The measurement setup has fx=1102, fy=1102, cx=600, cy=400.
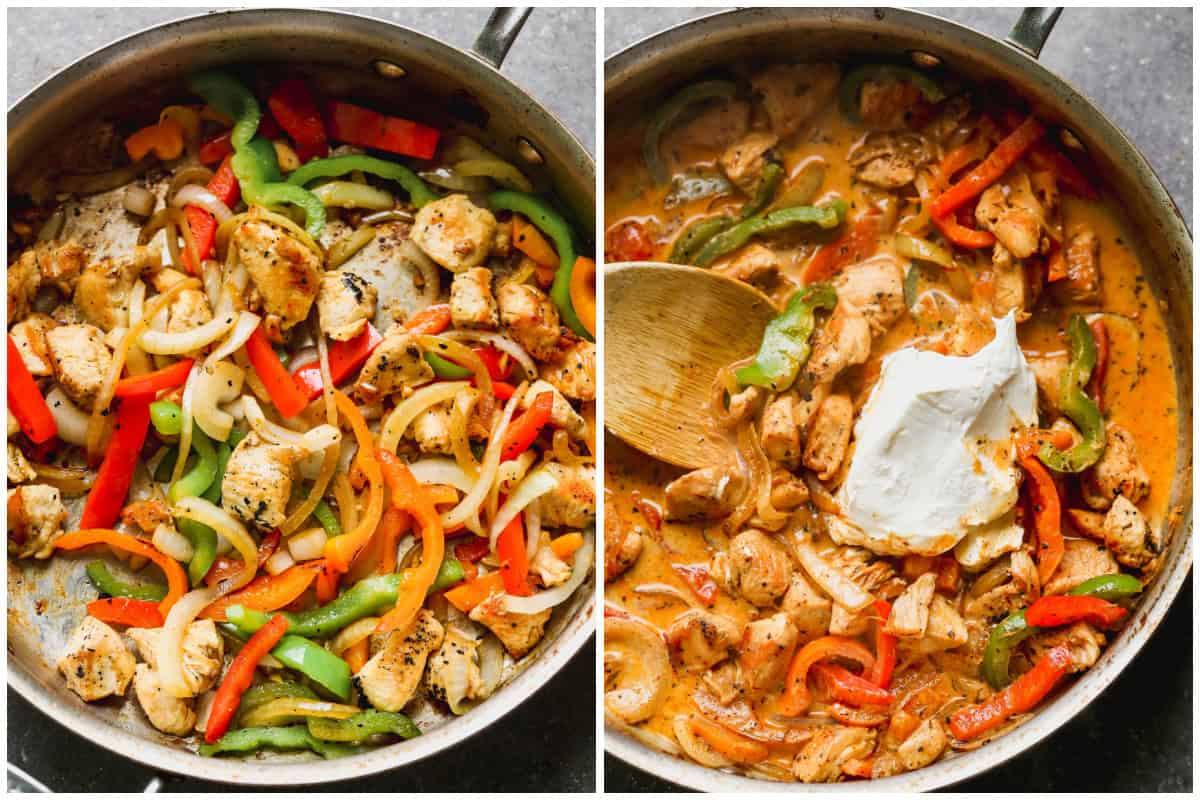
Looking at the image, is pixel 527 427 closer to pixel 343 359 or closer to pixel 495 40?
pixel 343 359

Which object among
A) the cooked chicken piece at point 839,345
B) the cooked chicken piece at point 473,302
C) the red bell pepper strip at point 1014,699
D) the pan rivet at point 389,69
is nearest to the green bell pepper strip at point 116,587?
the cooked chicken piece at point 473,302

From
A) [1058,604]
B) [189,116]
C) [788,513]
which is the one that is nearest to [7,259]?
[189,116]

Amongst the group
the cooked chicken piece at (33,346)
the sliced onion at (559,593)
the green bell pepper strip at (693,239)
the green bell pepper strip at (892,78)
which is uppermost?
the green bell pepper strip at (892,78)

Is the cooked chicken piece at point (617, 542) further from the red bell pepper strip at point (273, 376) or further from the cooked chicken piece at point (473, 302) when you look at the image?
the red bell pepper strip at point (273, 376)

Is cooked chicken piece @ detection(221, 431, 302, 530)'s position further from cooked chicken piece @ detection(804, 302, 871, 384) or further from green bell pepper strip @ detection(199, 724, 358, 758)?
cooked chicken piece @ detection(804, 302, 871, 384)

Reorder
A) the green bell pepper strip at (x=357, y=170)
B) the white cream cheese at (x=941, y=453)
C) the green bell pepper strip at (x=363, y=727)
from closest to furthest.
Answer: the white cream cheese at (x=941, y=453), the green bell pepper strip at (x=363, y=727), the green bell pepper strip at (x=357, y=170)

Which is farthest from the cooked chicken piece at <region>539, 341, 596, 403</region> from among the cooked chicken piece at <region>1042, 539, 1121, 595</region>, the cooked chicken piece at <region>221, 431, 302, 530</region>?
the cooked chicken piece at <region>1042, 539, 1121, 595</region>

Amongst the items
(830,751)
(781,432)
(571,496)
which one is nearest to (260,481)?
(571,496)
